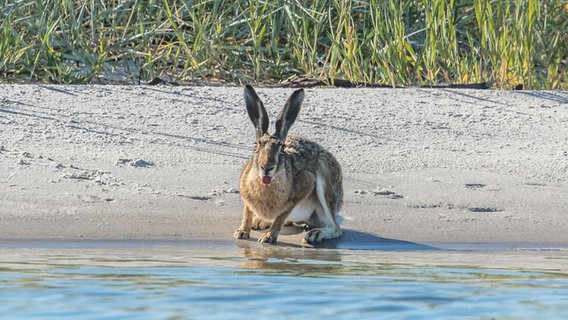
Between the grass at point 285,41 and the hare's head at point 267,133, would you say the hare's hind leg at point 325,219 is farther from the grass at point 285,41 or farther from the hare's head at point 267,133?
the grass at point 285,41


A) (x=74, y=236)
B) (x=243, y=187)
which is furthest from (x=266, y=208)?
(x=74, y=236)

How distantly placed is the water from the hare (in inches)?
9.4

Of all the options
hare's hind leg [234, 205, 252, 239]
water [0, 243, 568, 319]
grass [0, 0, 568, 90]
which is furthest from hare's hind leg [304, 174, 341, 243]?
grass [0, 0, 568, 90]

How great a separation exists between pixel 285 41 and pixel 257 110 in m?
3.34

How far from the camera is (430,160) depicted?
332 inches

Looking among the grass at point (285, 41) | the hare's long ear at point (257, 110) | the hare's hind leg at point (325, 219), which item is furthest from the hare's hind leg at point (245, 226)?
the grass at point (285, 41)

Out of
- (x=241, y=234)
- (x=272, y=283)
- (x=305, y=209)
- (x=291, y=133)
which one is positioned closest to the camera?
(x=272, y=283)

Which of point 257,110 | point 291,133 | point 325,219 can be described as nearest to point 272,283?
point 325,219

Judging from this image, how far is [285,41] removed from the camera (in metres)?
11.0

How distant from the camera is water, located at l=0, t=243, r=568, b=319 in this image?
555cm

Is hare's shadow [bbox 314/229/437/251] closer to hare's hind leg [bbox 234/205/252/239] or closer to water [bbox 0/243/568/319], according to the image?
water [bbox 0/243/568/319]

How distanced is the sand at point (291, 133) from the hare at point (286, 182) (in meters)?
0.11

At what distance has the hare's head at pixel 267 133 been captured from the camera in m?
7.33

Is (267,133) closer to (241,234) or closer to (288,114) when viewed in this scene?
(288,114)
